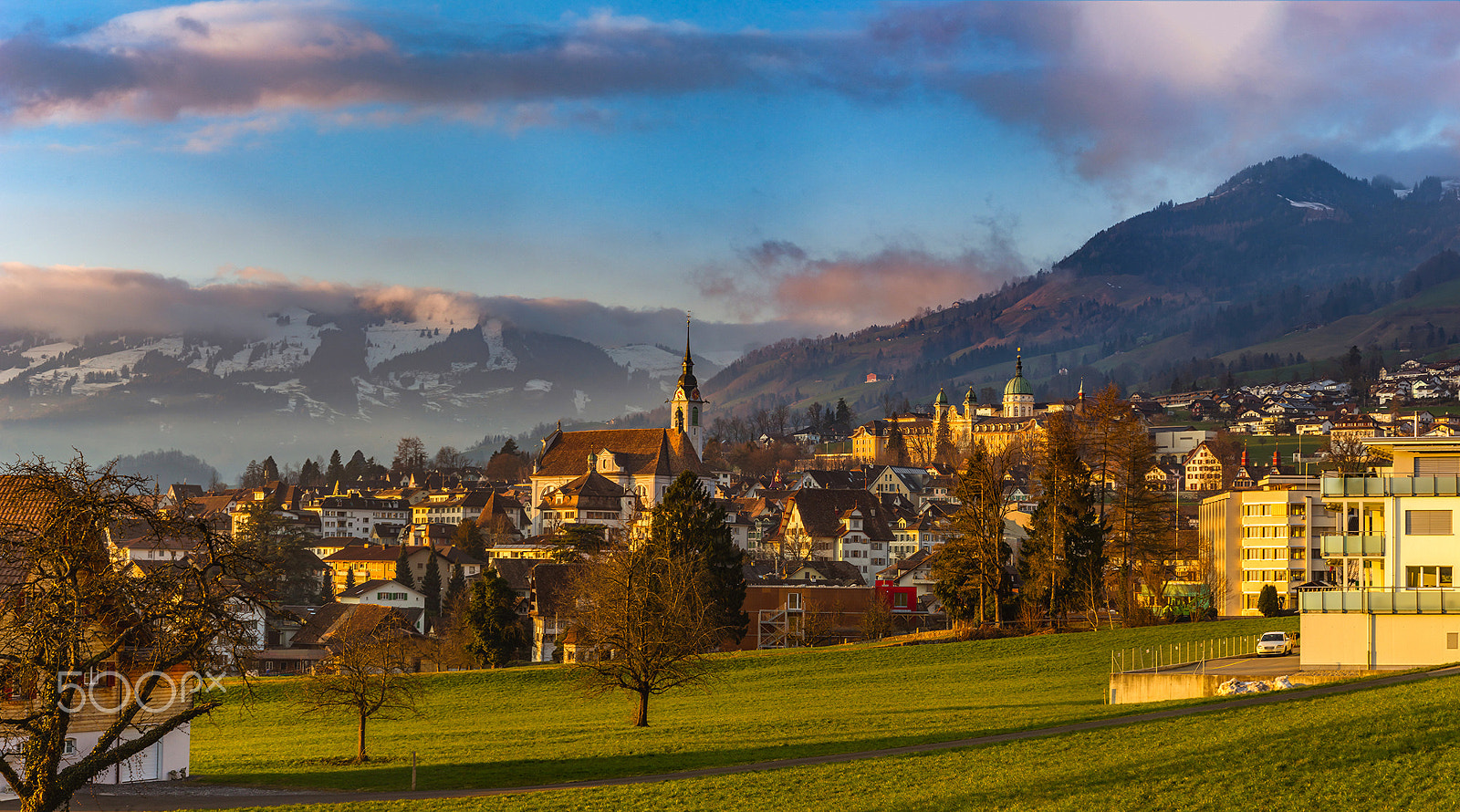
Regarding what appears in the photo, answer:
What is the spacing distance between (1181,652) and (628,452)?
128 m

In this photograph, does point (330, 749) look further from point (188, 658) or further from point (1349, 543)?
point (1349, 543)

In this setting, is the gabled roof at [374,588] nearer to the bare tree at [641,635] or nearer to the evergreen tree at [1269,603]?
the bare tree at [641,635]

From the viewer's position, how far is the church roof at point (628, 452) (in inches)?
6924

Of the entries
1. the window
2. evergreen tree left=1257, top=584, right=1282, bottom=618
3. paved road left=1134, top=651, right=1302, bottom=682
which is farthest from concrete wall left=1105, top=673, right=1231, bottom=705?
evergreen tree left=1257, top=584, right=1282, bottom=618

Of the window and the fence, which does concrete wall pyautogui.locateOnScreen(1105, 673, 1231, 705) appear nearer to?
the fence

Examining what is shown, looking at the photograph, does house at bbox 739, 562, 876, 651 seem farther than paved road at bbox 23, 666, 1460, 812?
Yes

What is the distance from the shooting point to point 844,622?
88.6m

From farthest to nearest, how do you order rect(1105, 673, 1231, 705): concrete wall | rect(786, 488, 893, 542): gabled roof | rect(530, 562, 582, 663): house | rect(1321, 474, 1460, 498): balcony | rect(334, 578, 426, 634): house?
1. rect(786, 488, 893, 542): gabled roof
2. rect(334, 578, 426, 634): house
3. rect(530, 562, 582, 663): house
4. rect(1321, 474, 1460, 498): balcony
5. rect(1105, 673, 1231, 705): concrete wall

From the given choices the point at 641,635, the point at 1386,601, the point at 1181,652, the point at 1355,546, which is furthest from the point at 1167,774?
the point at 1181,652

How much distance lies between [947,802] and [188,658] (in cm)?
1264

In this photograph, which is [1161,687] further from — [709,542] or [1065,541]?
[709,542]

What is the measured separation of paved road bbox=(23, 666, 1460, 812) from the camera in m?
29.7
